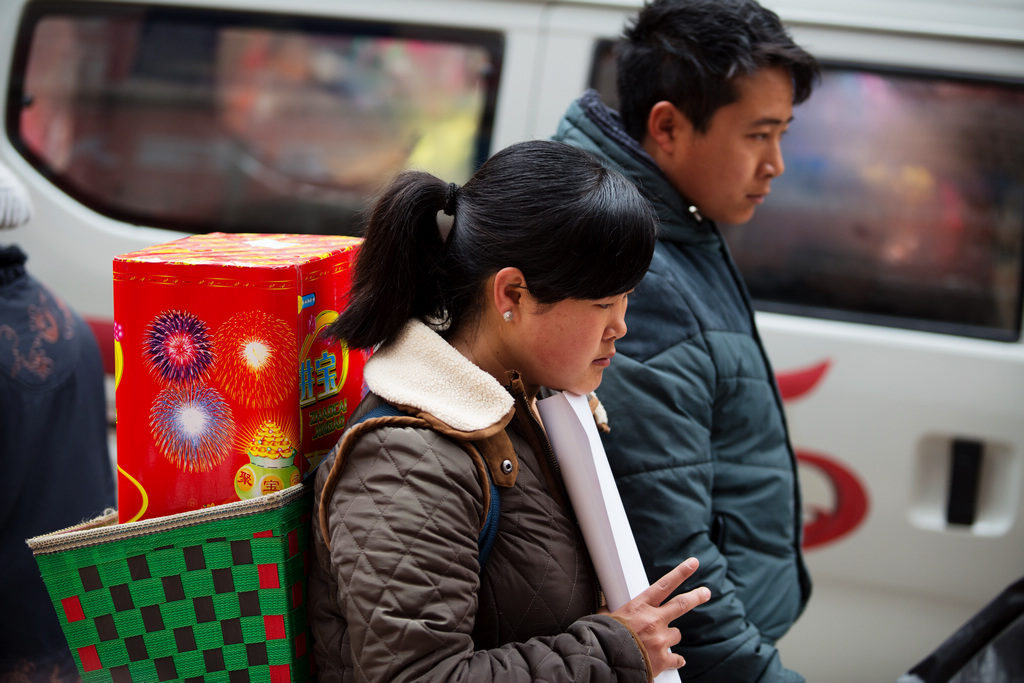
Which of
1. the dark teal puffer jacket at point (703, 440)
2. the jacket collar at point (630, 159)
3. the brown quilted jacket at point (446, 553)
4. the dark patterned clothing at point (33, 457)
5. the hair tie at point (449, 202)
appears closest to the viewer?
the brown quilted jacket at point (446, 553)

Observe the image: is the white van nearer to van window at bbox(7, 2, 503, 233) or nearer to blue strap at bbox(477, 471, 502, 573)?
van window at bbox(7, 2, 503, 233)

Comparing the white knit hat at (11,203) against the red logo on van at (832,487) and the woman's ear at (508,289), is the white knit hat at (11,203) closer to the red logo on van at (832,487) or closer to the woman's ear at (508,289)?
the woman's ear at (508,289)

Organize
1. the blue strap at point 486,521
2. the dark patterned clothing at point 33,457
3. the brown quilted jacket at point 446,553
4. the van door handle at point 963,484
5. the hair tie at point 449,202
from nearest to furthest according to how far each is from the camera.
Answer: the brown quilted jacket at point 446,553, the blue strap at point 486,521, the hair tie at point 449,202, the dark patterned clothing at point 33,457, the van door handle at point 963,484

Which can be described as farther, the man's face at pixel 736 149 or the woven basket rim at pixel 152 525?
the man's face at pixel 736 149

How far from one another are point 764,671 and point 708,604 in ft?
0.60

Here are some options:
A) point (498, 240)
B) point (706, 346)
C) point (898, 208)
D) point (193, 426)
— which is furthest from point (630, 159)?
point (898, 208)

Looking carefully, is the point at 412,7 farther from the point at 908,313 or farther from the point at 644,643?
the point at 644,643

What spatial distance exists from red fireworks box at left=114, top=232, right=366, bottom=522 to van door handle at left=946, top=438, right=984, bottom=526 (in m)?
2.11

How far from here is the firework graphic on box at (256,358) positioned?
1.23 m

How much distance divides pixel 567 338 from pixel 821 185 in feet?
6.07

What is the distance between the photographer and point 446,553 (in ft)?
3.56

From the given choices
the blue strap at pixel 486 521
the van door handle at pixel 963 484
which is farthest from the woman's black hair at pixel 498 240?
the van door handle at pixel 963 484

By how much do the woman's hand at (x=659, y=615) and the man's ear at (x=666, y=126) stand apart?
0.84 m

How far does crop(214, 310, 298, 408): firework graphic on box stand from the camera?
1.23m
